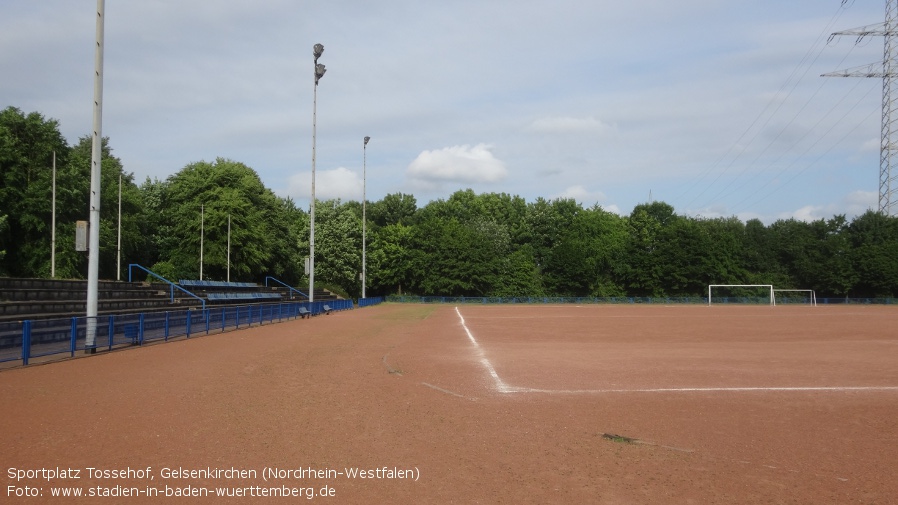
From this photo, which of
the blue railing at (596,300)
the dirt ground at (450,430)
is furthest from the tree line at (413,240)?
the dirt ground at (450,430)

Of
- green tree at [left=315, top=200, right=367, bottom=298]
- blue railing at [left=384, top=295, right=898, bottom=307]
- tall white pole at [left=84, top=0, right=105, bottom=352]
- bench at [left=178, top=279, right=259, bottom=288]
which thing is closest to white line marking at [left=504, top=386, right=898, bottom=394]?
tall white pole at [left=84, top=0, right=105, bottom=352]

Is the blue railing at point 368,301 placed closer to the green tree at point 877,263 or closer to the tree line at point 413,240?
the tree line at point 413,240

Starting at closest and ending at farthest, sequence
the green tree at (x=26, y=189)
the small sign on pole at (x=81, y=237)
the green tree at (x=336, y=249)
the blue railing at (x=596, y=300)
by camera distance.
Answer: the small sign on pole at (x=81, y=237), the green tree at (x=26, y=189), the green tree at (x=336, y=249), the blue railing at (x=596, y=300)

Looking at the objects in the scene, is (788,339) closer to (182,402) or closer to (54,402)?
(182,402)

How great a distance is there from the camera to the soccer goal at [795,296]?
8551 cm

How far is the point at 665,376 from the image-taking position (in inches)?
571

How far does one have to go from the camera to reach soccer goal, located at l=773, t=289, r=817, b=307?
8551 centimetres

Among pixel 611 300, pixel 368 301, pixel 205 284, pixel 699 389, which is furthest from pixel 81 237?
pixel 611 300

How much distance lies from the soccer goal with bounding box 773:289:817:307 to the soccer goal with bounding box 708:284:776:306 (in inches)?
69.5

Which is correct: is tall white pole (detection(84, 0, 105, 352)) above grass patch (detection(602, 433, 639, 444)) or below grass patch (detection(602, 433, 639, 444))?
above

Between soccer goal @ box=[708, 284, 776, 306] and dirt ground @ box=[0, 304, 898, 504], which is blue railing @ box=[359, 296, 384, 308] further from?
dirt ground @ box=[0, 304, 898, 504]

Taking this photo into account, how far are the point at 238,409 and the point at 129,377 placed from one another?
4552 mm

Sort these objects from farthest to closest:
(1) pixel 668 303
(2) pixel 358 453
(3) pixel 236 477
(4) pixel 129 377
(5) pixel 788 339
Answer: (1) pixel 668 303
(5) pixel 788 339
(4) pixel 129 377
(2) pixel 358 453
(3) pixel 236 477

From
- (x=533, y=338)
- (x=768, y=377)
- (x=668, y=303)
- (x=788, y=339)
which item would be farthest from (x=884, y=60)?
(x=768, y=377)
